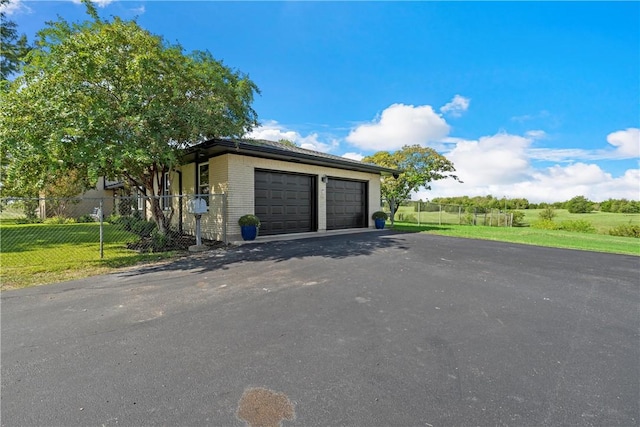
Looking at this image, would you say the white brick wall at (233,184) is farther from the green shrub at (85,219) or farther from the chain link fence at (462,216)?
the green shrub at (85,219)

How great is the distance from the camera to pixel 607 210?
27594 millimetres

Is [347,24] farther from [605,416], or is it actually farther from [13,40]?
[13,40]

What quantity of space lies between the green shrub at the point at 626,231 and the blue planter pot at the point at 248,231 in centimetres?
2032

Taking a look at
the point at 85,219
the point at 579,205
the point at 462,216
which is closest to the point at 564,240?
the point at 462,216

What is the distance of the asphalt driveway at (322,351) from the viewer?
6.40 ft

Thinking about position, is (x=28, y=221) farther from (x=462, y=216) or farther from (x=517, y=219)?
(x=517, y=219)

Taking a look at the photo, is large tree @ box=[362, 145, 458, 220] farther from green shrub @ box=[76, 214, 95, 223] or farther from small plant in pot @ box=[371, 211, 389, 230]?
green shrub @ box=[76, 214, 95, 223]

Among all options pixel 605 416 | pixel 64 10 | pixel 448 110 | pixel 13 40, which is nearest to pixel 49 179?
pixel 64 10

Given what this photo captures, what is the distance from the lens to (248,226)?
9.62m

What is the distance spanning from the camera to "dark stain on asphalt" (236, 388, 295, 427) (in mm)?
1838

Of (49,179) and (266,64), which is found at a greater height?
(266,64)

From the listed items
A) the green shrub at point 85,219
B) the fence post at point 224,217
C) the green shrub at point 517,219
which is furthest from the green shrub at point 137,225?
the green shrub at point 517,219

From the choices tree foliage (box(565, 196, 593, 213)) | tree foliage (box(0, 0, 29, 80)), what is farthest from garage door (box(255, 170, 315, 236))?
tree foliage (box(565, 196, 593, 213))

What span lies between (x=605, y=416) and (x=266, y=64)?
39.6 feet
